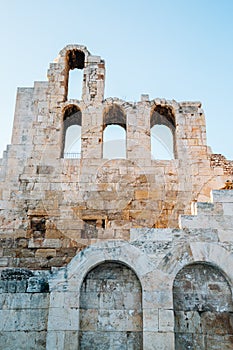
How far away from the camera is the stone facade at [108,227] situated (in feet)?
26.1

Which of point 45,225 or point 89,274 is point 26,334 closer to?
point 89,274

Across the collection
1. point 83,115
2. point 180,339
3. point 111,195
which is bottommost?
point 180,339

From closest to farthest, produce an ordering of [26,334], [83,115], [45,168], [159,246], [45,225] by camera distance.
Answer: [26,334] < [159,246] < [45,225] < [45,168] < [83,115]

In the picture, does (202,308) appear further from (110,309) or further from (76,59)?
(76,59)

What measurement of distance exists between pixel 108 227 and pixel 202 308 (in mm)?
3604

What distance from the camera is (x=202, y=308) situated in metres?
8.20

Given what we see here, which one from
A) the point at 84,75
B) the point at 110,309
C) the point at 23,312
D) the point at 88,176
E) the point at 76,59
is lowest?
the point at 23,312

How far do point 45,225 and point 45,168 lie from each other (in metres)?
1.88

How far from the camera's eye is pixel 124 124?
13398mm

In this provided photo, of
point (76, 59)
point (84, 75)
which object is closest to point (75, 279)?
point (84, 75)

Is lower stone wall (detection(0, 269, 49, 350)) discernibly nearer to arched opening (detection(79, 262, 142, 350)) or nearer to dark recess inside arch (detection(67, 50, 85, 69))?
arched opening (detection(79, 262, 142, 350))

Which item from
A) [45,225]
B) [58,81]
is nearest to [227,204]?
[45,225]

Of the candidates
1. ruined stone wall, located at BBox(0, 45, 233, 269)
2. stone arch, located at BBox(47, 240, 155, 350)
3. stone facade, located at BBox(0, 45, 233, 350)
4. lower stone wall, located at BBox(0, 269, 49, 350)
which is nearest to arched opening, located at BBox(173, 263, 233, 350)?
stone facade, located at BBox(0, 45, 233, 350)

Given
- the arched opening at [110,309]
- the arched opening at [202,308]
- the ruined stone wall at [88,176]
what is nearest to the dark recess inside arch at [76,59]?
the ruined stone wall at [88,176]
